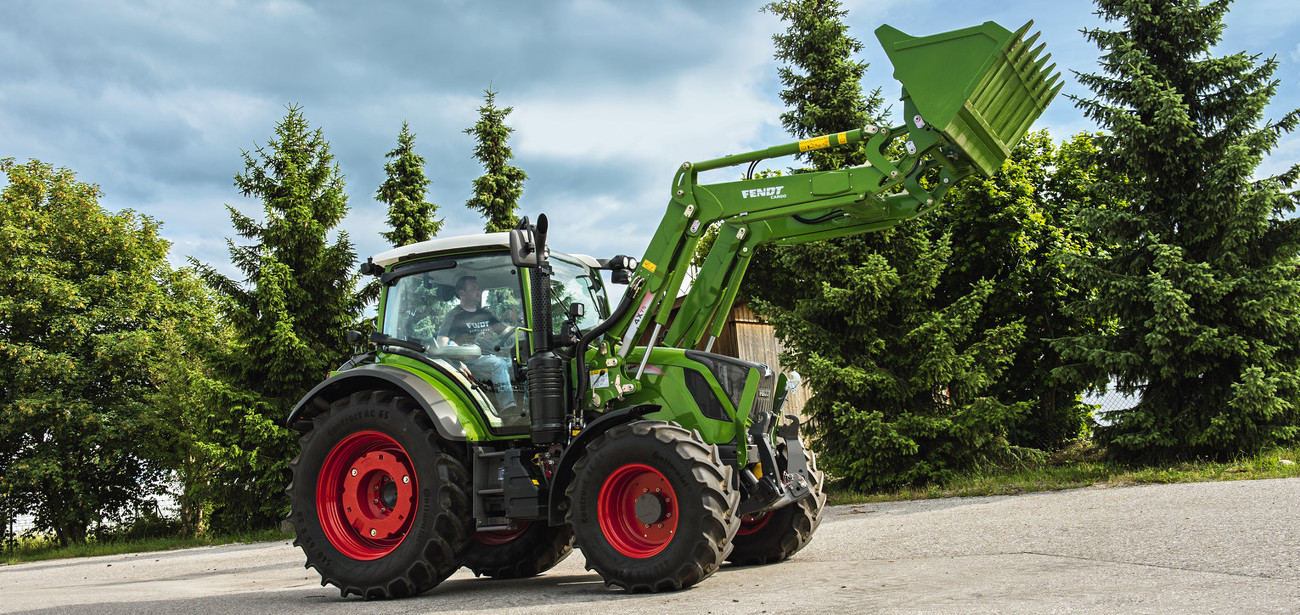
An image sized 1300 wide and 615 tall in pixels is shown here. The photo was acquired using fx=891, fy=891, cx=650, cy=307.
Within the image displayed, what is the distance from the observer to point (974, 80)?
17.9 feet

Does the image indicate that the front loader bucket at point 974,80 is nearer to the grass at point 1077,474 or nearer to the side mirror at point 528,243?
the side mirror at point 528,243

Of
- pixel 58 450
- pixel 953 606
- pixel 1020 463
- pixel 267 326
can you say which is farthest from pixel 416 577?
pixel 58 450

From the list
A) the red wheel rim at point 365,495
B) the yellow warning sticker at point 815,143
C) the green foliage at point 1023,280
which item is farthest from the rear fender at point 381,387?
the green foliage at point 1023,280

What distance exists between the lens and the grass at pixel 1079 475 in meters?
11.0

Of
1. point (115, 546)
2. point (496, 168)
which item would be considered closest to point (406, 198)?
point (496, 168)

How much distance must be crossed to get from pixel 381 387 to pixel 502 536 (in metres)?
1.51

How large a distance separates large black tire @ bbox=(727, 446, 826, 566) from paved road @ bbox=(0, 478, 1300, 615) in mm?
205

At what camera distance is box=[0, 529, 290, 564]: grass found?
17906mm

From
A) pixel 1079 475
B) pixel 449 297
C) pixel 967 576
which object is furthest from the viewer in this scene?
pixel 1079 475

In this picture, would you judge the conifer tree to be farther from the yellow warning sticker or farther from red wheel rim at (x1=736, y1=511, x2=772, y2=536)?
the yellow warning sticker

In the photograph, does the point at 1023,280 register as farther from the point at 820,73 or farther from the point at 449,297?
the point at 449,297

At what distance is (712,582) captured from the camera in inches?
224

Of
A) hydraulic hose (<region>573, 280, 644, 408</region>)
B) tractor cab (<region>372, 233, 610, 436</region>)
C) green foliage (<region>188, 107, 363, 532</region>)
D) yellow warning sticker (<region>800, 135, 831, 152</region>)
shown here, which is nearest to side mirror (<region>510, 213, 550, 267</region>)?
tractor cab (<region>372, 233, 610, 436</region>)

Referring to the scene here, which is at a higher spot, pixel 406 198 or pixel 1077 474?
pixel 406 198
